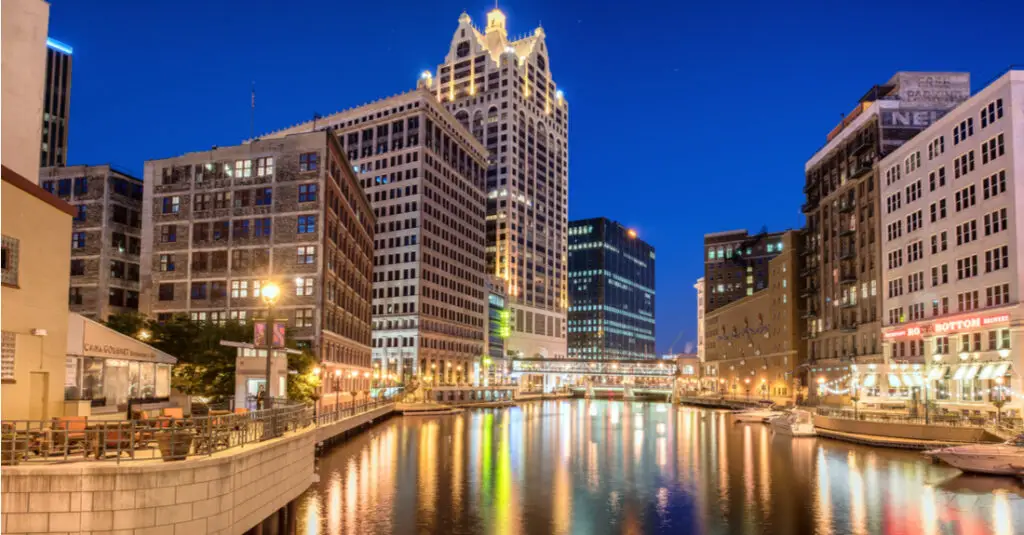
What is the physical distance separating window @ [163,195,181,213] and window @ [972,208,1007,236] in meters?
78.3

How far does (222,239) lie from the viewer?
86312 millimetres

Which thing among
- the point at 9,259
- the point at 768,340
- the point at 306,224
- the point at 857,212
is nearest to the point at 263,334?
the point at 9,259

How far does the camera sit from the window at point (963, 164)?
68.8 metres

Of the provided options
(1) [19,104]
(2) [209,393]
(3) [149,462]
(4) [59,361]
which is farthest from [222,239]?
(3) [149,462]

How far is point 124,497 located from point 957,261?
70745 mm

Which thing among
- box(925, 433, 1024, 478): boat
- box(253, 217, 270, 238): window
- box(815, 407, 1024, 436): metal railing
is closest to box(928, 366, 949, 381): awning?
box(815, 407, 1024, 436): metal railing

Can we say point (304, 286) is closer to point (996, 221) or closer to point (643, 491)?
point (643, 491)

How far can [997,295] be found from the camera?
2525 inches

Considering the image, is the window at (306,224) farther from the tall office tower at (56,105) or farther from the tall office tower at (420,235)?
the tall office tower at (56,105)

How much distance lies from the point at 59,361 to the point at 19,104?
1176 cm

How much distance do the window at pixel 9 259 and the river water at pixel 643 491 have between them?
13162 mm

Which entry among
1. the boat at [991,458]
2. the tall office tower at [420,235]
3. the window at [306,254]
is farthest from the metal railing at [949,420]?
the tall office tower at [420,235]

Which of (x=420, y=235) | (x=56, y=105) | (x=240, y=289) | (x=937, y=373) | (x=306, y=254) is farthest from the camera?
(x=420, y=235)

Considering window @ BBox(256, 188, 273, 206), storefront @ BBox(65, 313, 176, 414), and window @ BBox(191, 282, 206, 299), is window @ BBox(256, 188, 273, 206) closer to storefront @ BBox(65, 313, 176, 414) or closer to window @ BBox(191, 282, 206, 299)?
window @ BBox(191, 282, 206, 299)
